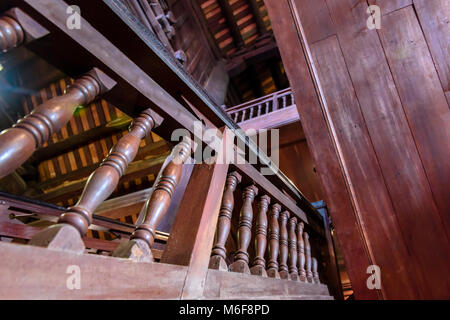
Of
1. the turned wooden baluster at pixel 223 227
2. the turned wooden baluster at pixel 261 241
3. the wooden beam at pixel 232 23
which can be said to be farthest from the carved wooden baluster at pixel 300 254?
the wooden beam at pixel 232 23

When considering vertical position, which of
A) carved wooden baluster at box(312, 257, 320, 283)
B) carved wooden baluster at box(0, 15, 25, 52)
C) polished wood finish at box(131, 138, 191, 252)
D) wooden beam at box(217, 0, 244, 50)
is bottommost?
carved wooden baluster at box(312, 257, 320, 283)

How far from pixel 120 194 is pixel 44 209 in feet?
9.72

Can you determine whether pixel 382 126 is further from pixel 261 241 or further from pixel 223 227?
pixel 223 227

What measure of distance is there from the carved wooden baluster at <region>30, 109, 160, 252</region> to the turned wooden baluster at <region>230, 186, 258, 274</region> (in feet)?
1.99

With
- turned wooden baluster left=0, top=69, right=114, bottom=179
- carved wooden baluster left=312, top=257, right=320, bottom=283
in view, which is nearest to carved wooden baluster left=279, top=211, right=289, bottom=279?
carved wooden baluster left=312, top=257, right=320, bottom=283

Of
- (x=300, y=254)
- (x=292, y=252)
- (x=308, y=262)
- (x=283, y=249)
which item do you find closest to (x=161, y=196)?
(x=283, y=249)

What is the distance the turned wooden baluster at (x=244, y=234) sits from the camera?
1.18 m

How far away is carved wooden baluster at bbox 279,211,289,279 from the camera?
62.7 inches

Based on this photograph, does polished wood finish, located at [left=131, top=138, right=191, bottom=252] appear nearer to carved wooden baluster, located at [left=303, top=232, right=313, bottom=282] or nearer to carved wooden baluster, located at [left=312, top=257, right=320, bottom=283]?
carved wooden baluster, located at [left=303, top=232, right=313, bottom=282]

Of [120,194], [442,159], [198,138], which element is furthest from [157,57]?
[120,194]

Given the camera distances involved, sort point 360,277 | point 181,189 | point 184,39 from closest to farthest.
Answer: point 360,277, point 181,189, point 184,39

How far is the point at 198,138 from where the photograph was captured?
3.76 ft

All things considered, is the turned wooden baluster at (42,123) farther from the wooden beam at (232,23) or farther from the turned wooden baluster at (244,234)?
the wooden beam at (232,23)

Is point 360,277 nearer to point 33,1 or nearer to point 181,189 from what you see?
point 181,189
